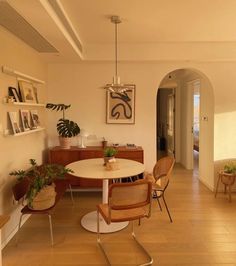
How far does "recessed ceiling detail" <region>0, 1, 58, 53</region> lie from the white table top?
5.52 ft

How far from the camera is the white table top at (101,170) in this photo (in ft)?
9.56

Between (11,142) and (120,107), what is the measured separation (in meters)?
2.23

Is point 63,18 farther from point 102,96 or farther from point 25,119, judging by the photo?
point 102,96

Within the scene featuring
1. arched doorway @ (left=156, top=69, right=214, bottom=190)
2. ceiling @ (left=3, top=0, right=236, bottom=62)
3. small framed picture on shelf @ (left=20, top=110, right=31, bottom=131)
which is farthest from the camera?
arched doorway @ (left=156, top=69, right=214, bottom=190)

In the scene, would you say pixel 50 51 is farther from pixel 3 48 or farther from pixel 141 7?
pixel 141 7

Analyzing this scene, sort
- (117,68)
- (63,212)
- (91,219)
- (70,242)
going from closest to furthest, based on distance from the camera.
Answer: (70,242) → (91,219) → (63,212) → (117,68)

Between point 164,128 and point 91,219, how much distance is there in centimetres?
600

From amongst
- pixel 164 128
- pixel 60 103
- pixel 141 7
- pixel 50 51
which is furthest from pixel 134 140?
pixel 164 128

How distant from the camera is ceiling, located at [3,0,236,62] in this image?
2734 mm

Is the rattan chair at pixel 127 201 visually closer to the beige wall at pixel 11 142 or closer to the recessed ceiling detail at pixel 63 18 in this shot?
the beige wall at pixel 11 142

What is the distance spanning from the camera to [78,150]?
172 inches

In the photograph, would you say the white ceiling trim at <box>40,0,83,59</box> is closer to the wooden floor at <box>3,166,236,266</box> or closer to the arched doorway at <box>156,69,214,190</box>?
the arched doorway at <box>156,69,214,190</box>

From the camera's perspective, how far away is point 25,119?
3.44m

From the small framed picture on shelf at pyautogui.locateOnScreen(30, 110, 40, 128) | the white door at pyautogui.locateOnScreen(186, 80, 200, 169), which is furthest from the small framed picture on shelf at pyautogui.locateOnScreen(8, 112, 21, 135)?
the white door at pyautogui.locateOnScreen(186, 80, 200, 169)
